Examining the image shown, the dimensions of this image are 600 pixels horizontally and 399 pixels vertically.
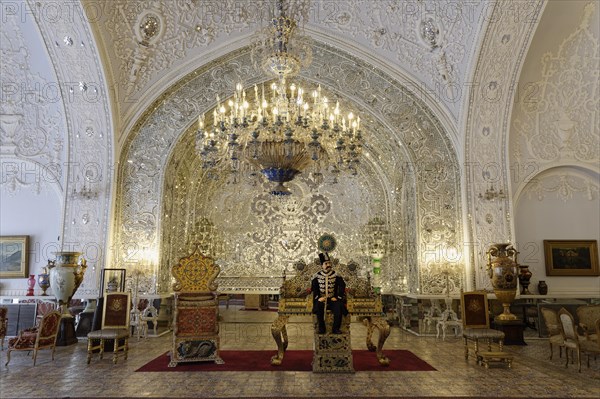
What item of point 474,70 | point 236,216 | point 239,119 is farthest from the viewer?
point 236,216

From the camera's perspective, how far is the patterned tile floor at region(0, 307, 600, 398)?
205 inches

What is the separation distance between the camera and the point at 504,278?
888cm

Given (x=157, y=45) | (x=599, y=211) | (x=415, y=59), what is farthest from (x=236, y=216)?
(x=599, y=211)

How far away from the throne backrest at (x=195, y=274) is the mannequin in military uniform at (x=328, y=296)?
1787 millimetres

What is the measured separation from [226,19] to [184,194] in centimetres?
511

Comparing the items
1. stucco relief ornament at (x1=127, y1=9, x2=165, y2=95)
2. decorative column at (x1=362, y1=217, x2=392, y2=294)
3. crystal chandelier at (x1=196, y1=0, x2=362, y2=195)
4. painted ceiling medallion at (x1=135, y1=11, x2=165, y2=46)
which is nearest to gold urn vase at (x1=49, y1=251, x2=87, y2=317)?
crystal chandelier at (x1=196, y1=0, x2=362, y2=195)

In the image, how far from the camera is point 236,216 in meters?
13.5

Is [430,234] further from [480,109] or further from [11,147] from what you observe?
[11,147]

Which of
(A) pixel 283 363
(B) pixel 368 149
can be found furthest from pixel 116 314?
(B) pixel 368 149

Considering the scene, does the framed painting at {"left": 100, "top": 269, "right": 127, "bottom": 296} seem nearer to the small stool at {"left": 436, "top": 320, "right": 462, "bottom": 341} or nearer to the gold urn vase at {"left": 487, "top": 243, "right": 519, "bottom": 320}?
the small stool at {"left": 436, "top": 320, "right": 462, "bottom": 341}

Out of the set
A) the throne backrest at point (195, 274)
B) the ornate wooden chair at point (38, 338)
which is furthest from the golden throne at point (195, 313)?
the ornate wooden chair at point (38, 338)

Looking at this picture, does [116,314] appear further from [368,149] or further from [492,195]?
[368,149]

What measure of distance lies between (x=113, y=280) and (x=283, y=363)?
197 inches

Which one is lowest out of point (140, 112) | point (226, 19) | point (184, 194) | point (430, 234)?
point (430, 234)
